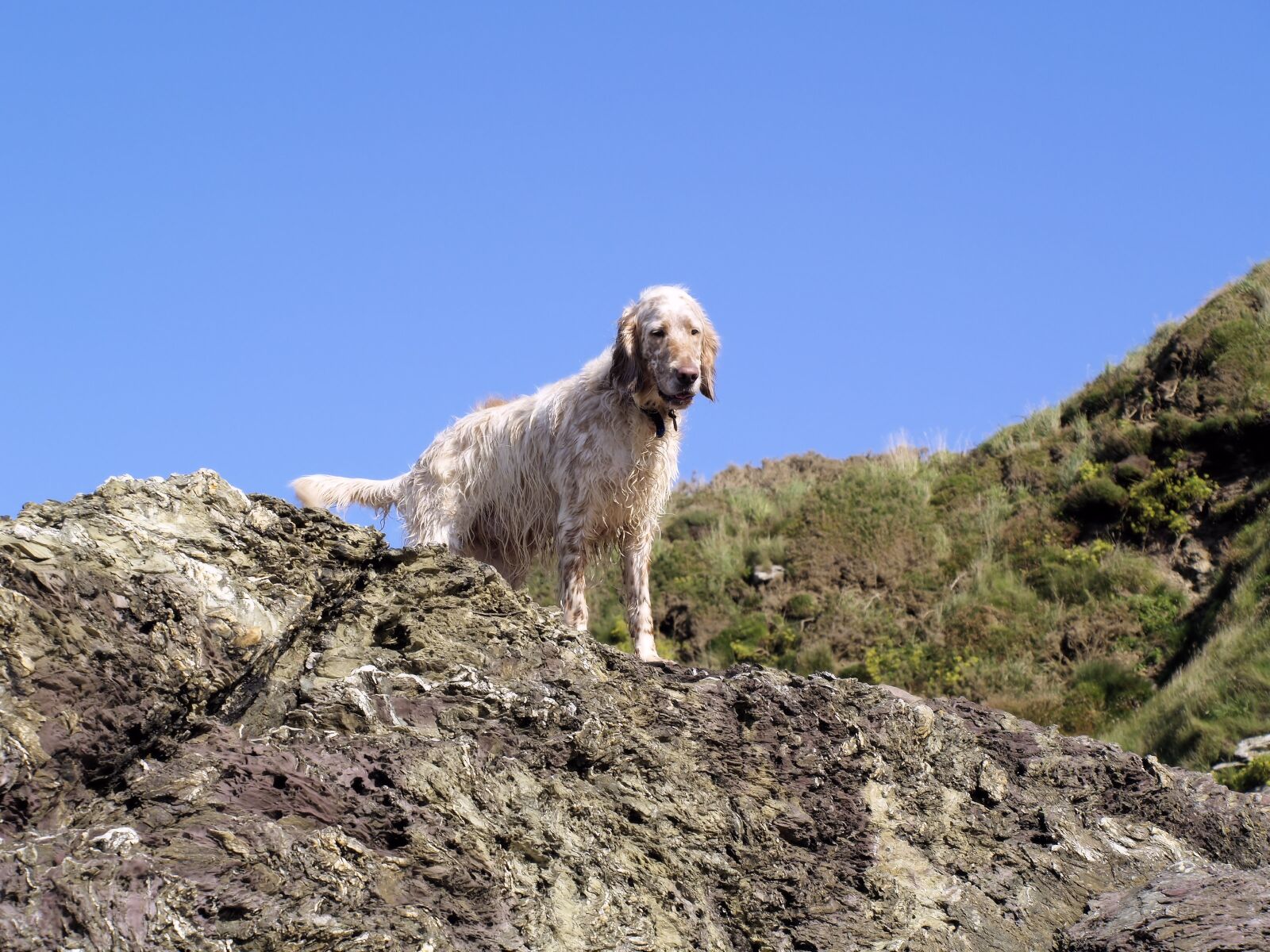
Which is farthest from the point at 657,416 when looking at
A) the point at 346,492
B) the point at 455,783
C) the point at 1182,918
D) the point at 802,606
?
the point at 802,606

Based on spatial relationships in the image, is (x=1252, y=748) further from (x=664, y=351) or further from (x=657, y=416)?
(x=664, y=351)

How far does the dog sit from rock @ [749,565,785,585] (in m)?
9.74

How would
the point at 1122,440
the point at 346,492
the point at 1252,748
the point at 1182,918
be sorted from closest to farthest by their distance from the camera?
1. the point at 1182,918
2. the point at 346,492
3. the point at 1252,748
4. the point at 1122,440

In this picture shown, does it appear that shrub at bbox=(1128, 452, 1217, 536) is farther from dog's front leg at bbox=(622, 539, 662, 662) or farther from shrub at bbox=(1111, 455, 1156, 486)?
dog's front leg at bbox=(622, 539, 662, 662)

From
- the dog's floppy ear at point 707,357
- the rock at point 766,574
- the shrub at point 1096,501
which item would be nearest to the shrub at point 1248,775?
the dog's floppy ear at point 707,357

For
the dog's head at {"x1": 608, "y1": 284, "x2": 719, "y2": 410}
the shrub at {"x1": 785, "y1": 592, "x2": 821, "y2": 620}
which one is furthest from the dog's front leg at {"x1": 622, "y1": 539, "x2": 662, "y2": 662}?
the shrub at {"x1": 785, "y1": 592, "x2": 821, "y2": 620}

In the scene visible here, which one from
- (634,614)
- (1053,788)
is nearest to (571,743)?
(1053,788)

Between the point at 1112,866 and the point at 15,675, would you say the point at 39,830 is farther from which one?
the point at 1112,866

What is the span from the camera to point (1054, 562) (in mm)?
17312

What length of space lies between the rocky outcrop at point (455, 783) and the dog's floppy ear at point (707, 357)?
9.23 ft

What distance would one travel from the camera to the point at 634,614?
809 centimetres

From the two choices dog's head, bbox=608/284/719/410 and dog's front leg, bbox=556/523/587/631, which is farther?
dog's front leg, bbox=556/523/587/631

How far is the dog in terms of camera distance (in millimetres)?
Answer: 8078

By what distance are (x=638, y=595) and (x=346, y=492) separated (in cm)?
249
